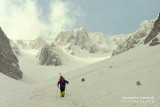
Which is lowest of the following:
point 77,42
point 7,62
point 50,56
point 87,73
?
point 87,73

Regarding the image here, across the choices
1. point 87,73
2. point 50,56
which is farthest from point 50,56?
point 87,73

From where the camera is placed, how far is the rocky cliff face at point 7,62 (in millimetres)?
42781

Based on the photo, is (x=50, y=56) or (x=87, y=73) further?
(x=50, y=56)

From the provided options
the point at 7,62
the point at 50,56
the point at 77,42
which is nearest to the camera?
the point at 7,62

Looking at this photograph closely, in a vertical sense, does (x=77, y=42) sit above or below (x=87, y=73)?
above

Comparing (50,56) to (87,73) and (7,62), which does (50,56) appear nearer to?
(7,62)


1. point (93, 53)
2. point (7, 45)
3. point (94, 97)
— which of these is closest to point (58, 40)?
point (93, 53)

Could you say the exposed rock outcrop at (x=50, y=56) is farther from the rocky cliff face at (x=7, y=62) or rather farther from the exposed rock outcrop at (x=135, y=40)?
the exposed rock outcrop at (x=135, y=40)

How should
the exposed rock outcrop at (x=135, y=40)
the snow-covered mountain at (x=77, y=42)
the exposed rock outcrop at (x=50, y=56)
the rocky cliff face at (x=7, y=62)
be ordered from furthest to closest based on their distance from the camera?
the snow-covered mountain at (x=77, y=42) < the exposed rock outcrop at (x=50, y=56) < the exposed rock outcrop at (x=135, y=40) < the rocky cliff face at (x=7, y=62)

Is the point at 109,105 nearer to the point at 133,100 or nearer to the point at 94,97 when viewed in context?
the point at 133,100

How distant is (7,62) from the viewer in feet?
149

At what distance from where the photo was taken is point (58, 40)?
132375 millimetres

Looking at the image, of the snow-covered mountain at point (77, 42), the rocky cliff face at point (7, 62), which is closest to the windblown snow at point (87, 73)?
the snow-covered mountain at point (77, 42)

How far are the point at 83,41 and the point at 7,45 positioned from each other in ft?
278
